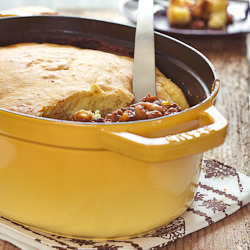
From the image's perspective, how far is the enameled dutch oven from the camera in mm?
648

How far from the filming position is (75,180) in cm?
70

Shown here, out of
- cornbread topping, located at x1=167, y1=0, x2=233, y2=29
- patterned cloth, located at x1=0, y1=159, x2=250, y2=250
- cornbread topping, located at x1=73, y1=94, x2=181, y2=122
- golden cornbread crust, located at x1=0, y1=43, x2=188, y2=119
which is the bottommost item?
patterned cloth, located at x1=0, y1=159, x2=250, y2=250

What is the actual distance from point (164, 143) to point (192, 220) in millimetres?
288

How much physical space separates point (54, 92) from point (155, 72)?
0.28 m

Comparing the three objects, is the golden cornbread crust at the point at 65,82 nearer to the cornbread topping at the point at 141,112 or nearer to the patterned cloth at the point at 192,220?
the cornbread topping at the point at 141,112

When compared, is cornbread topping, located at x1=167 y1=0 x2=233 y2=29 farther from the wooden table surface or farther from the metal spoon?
the metal spoon

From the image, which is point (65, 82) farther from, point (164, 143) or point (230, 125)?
point (230, 125)

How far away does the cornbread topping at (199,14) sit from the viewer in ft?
6.32

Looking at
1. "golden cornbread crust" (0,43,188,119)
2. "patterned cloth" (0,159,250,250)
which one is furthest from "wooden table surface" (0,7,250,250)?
"golden cornbread crust" (0,43,188,119)

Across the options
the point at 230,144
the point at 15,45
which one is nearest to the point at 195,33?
the point at 230,144

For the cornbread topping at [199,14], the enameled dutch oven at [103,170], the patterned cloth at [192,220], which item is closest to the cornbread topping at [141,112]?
the enameled dutch oven at [103,170]

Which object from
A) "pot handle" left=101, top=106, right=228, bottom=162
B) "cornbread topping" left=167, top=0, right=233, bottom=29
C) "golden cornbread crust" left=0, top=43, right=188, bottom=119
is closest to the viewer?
"pot handle" left=101, top=106, right=228, bottom=162

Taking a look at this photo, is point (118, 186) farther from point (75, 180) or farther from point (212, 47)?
point (212, 47)

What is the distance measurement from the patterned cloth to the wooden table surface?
2 cm
